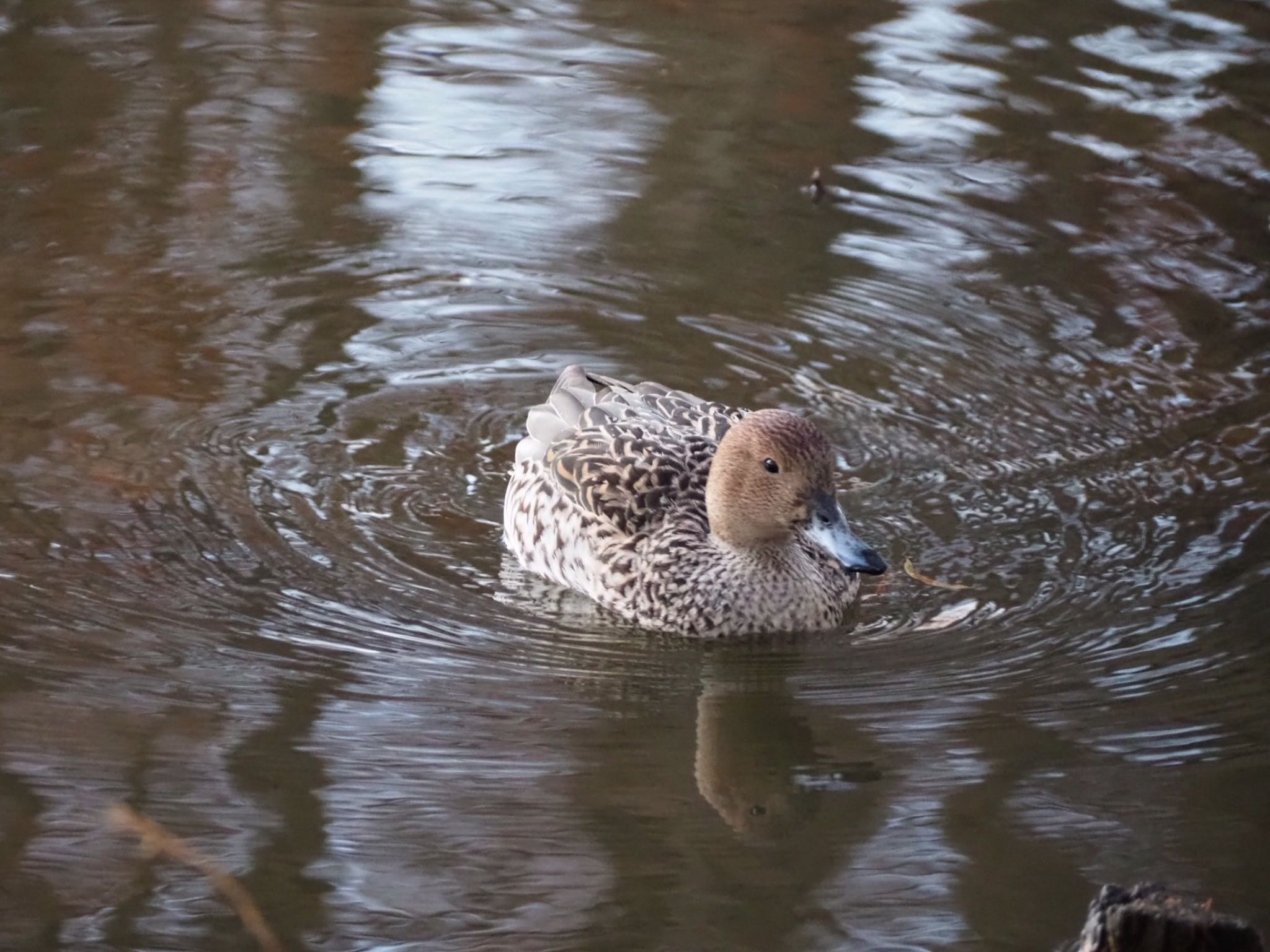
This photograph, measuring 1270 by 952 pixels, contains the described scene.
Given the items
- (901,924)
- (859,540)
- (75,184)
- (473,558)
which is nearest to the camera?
(901,924)

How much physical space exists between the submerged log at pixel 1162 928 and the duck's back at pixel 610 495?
2.88 metres

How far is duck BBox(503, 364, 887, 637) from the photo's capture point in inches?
235

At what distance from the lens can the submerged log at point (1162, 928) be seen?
3502 millimetres

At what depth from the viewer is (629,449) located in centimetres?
650

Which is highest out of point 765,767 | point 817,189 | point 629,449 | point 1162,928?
point 1162,928

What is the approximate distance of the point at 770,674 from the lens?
5.90m

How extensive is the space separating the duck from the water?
0.46ft

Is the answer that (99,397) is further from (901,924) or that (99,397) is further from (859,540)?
(901,924)

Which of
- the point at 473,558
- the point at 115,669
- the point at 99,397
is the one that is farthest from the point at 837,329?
the point at 115,669

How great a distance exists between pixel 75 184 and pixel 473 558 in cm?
385

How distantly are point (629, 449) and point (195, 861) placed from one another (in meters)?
2.45

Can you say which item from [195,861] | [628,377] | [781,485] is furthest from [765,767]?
[628,377]

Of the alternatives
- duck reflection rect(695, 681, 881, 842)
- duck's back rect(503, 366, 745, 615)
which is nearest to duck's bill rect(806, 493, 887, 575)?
duck reflection rect(695, 681, 881, 842)

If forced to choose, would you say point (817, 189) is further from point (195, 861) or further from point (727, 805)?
point (195, 861)
